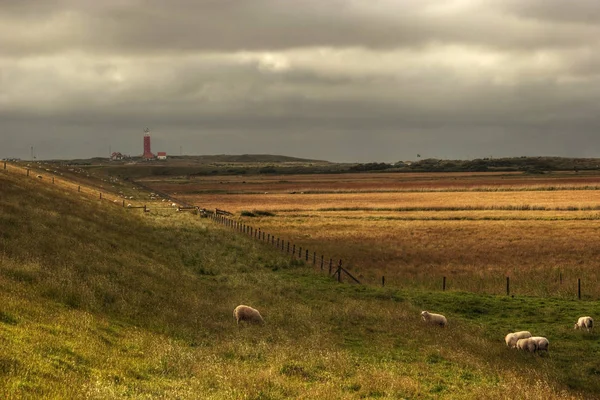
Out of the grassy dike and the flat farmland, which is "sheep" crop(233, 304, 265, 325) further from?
the flat farmland

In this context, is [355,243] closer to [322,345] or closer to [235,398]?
[322,345]

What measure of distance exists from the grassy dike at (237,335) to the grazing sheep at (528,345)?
0.49 metres

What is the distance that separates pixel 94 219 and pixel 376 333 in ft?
95.6

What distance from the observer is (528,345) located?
671 inches

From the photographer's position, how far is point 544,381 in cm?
1370

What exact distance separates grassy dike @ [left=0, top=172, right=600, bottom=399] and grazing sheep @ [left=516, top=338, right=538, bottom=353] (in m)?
0.49

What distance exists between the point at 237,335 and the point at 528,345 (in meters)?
8.95

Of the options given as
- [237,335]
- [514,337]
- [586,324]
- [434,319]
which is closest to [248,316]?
[237,335]

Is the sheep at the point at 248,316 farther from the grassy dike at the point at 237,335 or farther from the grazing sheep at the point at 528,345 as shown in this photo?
the grazing sheep at the point at 528,345

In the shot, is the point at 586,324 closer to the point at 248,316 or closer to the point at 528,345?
the point at 528,345

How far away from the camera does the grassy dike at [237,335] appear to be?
38.3 feet

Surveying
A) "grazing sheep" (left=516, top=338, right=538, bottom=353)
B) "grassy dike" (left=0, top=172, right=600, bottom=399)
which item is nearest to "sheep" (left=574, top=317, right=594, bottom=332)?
"grassy dike" (left=0, top=172, right=600, bottom=399)

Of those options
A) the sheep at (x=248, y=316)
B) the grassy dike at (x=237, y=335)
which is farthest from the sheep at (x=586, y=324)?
the sheep at (x=248, y=316)

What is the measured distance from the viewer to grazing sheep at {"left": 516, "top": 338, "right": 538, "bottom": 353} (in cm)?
1697
